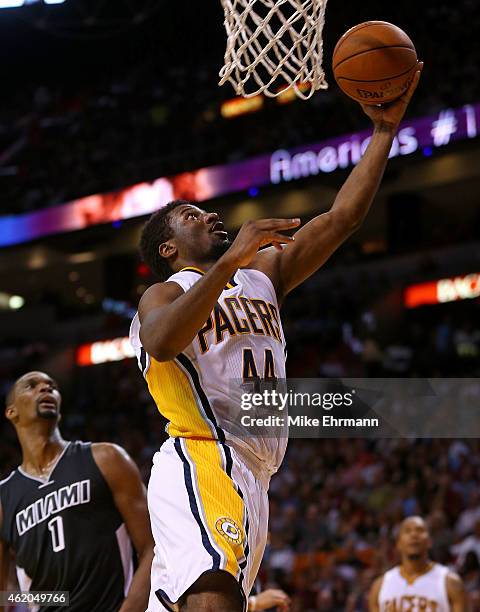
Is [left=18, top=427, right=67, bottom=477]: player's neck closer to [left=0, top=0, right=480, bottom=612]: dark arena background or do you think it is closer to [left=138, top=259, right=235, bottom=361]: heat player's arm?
Result: [left=138, top=259, right=235, bottom=361]: heat player's arm

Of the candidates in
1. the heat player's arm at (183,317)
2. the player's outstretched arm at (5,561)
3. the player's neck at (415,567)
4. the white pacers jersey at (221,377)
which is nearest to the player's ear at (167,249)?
the white pacers jersey at (221,377)

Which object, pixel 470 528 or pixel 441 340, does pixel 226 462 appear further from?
pixel 441 340

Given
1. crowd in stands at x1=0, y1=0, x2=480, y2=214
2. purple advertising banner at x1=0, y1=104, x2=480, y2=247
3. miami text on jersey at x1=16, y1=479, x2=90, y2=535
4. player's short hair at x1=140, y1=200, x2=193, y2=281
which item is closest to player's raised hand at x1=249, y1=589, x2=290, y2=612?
miami text on jersey at x1=16, y1=479, x2=90, y2=535

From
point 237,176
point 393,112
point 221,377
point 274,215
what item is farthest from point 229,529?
point 274,215

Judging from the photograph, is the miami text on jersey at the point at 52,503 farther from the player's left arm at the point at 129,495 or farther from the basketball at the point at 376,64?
the basketball at the point at 376,64

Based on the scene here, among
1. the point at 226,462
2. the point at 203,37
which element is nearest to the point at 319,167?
the point at 203,37

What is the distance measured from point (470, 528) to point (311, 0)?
226 inches

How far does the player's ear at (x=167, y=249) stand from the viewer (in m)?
3.18

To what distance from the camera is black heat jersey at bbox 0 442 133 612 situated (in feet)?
12.5

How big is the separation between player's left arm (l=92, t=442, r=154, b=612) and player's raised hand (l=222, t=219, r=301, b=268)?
1.53 metres

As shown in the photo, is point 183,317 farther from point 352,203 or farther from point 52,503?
point 52,503

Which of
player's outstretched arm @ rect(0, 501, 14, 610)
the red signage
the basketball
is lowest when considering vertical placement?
player's outstretched arm @ rect(0, 501, 14, 610)

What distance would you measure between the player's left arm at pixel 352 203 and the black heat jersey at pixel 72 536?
53.8 inches

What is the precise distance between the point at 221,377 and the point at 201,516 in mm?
410
